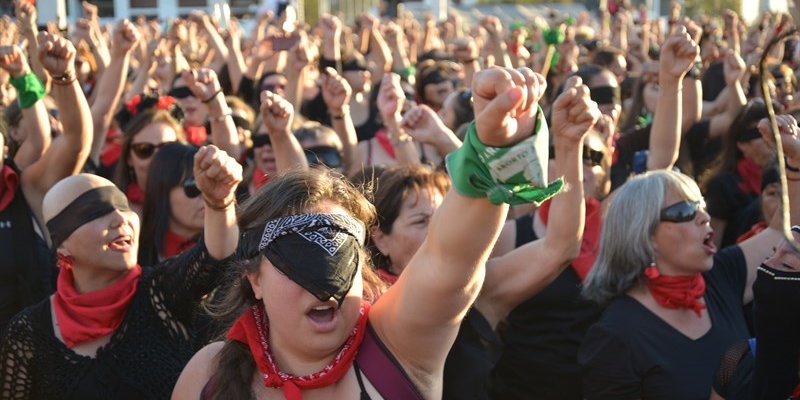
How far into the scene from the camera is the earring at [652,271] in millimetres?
3717

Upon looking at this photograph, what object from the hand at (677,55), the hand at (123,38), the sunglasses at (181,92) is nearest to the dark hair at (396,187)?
the hand at (677,55)

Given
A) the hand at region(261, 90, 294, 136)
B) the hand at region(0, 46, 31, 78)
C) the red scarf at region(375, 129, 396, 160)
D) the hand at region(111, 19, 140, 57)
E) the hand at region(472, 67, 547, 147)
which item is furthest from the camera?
the red scarf at region(375, 129, 396, 160)

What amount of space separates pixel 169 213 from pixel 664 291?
2245 mm

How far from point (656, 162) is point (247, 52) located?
8603 millimetres

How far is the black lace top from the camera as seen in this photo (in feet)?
11.1

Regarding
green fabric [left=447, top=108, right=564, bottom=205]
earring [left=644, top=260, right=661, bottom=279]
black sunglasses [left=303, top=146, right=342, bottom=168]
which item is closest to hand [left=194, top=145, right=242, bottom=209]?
green fabric [left=447, top=108, right=564, bottom=205]

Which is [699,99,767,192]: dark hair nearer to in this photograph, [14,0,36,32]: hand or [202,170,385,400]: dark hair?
[202,170,385,400]: dark hair

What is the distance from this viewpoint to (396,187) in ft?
11.9

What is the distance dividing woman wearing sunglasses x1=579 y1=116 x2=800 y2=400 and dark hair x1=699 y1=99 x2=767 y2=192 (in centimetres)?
188

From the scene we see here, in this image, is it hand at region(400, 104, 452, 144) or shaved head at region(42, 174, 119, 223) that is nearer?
shaved head at region(42, 174, 119, 223)

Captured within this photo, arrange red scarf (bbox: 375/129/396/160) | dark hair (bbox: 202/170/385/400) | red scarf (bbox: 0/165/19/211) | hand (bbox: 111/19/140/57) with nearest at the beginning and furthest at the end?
dark hair (bbox: 202/170/385/400), red scarf (bbox: 0/165/19/211), hand (bbox: 111/19/140/57), red scarf (bbox: 375/129/396/160)

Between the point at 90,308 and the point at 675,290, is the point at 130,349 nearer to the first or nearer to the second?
the point at 90,308

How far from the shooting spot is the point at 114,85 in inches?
223

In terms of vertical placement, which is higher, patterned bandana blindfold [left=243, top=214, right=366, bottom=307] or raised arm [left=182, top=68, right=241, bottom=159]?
patterned bandana blindfold [left=243, top=214, right=366, bottom=307]
